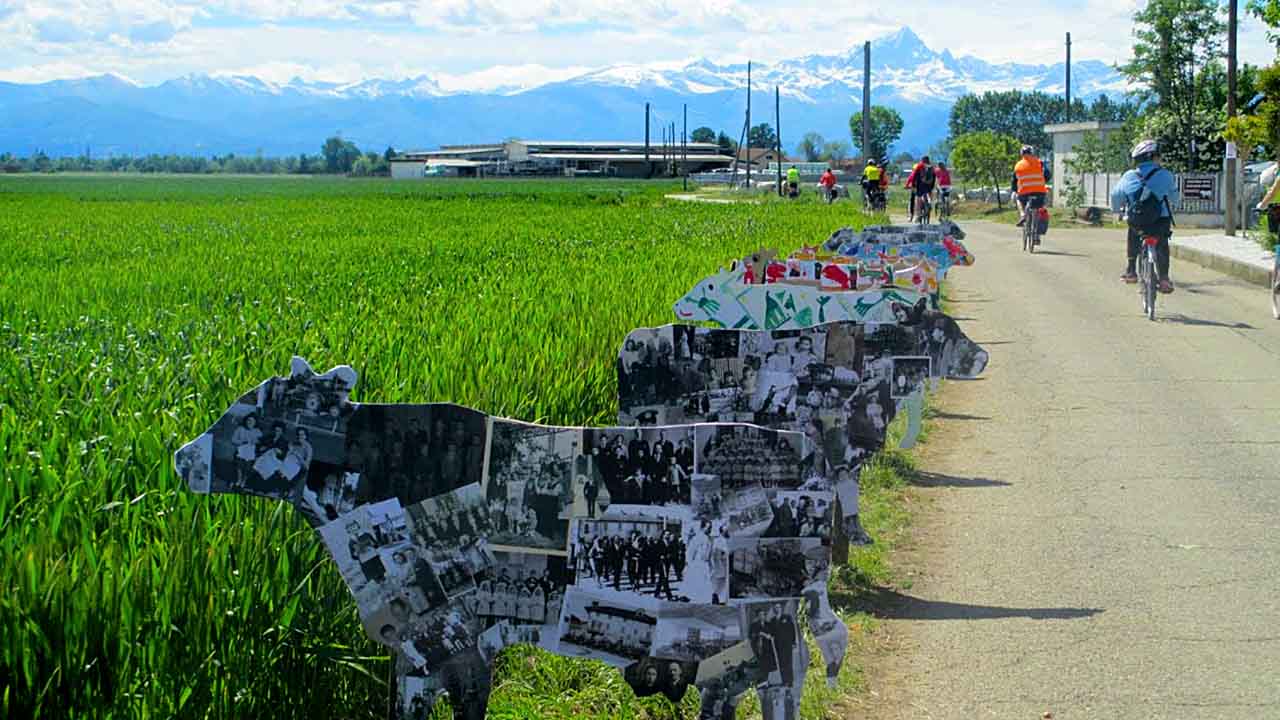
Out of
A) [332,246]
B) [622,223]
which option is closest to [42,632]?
[332,246]

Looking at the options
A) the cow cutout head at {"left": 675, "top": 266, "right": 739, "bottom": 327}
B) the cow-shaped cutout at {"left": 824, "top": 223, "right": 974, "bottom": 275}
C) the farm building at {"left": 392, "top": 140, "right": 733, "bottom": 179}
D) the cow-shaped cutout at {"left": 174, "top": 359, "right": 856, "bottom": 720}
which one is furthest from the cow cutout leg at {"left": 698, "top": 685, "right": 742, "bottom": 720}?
the farm building at {"left": 392, "top": 140, "right": 733, "bottom": 179}

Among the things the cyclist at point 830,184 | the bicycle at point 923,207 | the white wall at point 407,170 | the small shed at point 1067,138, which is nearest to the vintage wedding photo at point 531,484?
the bicycle at point 923,207

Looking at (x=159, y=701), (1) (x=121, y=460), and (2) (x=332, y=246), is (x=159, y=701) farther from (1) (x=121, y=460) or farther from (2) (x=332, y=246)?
(2) (x=332, y=246)

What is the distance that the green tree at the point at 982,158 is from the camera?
51438 mm

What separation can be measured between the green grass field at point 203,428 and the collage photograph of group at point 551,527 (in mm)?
355

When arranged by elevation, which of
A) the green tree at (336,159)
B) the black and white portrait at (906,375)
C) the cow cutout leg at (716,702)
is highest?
the green tree at (336,159)

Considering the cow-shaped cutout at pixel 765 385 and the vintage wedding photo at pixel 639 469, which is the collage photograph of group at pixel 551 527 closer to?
the vintage wedding photo at pixel 639 469

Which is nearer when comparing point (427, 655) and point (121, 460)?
point (427, 655)

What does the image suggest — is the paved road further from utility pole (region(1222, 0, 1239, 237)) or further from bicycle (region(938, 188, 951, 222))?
bicycle (region(938, 188, 951, 222))

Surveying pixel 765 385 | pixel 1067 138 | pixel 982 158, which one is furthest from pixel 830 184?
pixel 765 385

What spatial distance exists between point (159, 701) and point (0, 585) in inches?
16.1

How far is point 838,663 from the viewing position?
4.02 meters

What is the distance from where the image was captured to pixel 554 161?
500 feet

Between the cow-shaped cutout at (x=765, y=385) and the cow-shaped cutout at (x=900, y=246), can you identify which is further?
the cow-shaped cutout at (x=900, y=246)
